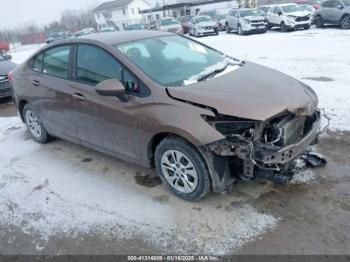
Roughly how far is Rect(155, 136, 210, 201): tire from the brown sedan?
0.04ft

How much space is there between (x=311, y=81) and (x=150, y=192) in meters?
5.56

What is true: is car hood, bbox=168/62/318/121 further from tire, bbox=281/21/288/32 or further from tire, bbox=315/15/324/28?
tire, bbox=281/21/288/32

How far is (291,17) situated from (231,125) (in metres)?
19.8

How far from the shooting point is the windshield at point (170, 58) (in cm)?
391

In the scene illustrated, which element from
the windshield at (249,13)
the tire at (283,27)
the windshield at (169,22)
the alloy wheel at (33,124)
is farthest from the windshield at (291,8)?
the alloy wheel at (33,124)

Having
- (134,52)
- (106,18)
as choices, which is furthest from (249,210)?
(106,18)

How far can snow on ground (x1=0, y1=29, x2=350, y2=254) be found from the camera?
3.32 metres

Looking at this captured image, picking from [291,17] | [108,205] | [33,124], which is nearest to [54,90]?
[33,124]

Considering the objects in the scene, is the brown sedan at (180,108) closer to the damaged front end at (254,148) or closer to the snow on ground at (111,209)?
the damaged front end at (254,148)

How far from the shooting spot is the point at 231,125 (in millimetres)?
3412

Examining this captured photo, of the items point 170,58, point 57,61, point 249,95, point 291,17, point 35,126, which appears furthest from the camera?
point 291,17

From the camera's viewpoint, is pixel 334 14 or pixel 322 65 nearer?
pixel 322 65

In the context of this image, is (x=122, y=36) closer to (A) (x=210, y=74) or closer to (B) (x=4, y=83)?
(A) (x=210, y=74)

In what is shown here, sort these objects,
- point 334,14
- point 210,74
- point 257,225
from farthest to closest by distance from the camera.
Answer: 1. point 334,14
2. point 210,74
3. point 257,225
